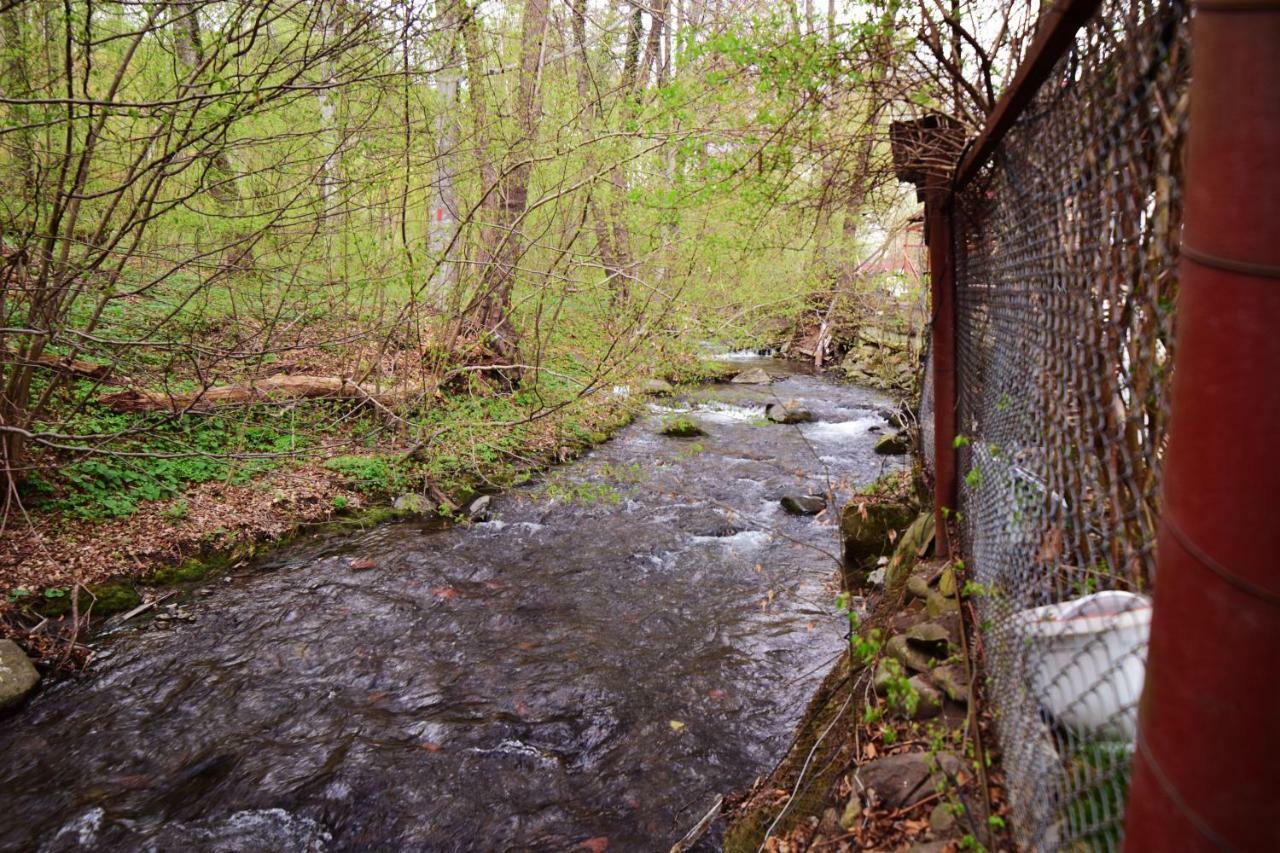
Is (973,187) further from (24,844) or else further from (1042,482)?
(24,844)

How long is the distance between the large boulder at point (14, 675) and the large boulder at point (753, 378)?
14292mm

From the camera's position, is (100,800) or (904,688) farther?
(100,800)

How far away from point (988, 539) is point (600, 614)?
4.03 meters

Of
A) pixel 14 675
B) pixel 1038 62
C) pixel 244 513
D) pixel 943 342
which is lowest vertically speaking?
pixel 14 675

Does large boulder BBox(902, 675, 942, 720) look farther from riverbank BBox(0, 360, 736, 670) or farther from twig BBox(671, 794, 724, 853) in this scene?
riverbank BBox(0, 360, 736, 670)

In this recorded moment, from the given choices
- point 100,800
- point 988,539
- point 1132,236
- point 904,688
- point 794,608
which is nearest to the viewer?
point 1132,236

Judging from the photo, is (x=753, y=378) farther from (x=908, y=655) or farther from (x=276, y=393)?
(x=908, y=655)

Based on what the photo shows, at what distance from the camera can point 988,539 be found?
290cm

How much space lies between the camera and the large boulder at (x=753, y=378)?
17156 millimetres

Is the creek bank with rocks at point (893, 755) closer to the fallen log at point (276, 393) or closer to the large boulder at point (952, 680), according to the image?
the large boulder at point (952, 680)

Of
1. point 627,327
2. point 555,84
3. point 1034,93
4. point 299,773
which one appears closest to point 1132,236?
point 1034,93

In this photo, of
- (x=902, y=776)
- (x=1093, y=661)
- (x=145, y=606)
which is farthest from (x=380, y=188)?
(x=1093, y=661)

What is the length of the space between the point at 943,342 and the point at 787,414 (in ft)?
29.7

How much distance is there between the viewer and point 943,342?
13.4 feet
